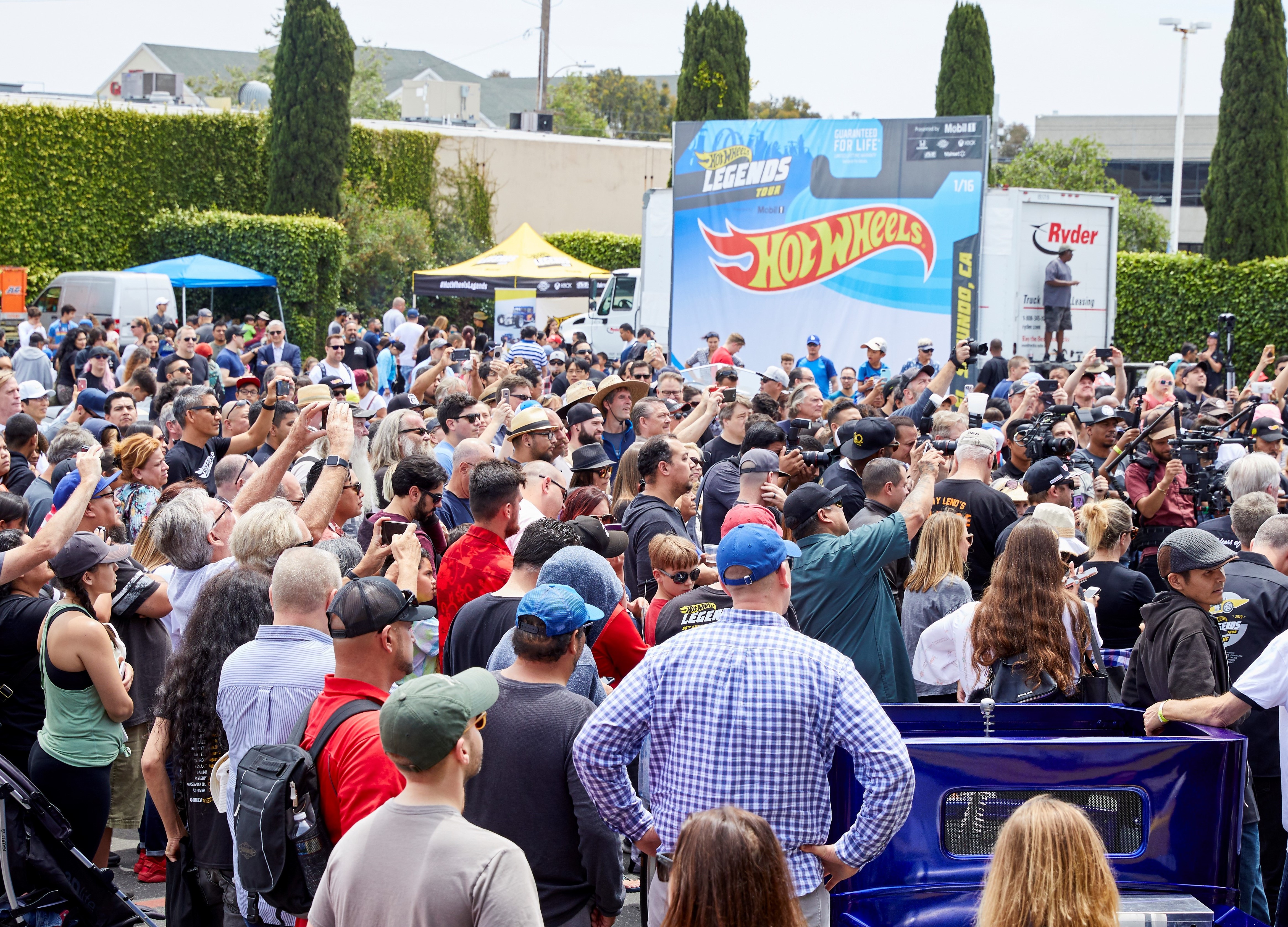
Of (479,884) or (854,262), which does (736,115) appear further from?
(479,884)

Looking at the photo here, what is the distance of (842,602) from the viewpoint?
4812mm

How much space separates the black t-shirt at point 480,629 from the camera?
13.8 ft

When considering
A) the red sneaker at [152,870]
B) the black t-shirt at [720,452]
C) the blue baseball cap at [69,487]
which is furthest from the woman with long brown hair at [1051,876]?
the black t-shirt at [720,452]

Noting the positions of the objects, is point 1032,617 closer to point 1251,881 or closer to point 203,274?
point 1251,881

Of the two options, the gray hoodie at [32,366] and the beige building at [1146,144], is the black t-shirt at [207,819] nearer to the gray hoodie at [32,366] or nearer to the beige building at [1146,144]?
the gray hoodie at [32,366]

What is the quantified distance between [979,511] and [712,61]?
24.6m

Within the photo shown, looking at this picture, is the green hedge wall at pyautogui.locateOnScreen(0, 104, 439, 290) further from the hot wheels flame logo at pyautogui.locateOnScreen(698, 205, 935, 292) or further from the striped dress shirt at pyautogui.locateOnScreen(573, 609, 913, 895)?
the striped dress shirt at pyautogui.locateOnScreen(573, 609, 913, 895)

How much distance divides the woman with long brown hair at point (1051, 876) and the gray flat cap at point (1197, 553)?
2.33 m

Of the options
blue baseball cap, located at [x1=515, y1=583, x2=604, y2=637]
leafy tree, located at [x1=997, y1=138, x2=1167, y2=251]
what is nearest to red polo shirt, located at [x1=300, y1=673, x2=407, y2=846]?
blue baseball cap, located at [x1=515, y1=583, x2=604, y2=637]

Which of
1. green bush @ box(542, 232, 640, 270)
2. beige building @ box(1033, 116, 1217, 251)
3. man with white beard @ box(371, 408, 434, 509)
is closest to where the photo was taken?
man with white beard @ box(371, 408, 434, 509)

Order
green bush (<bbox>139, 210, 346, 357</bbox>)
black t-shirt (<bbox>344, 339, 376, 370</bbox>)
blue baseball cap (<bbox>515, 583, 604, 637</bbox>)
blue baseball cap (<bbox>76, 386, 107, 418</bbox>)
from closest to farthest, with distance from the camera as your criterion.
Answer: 1. blue baseball cap (<bbox>515, 583, 604, 637</bbox>)
2. blue baseball cap (<bbox>76, 386, 107, 418</bbox>)
3. black t-shirt (<bbox>344, 339, 376, 370</bbox>)
4. green bush (<bbox>139, 210, 346, 357</bbox>)

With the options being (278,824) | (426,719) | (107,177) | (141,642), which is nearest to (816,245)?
(141,642)

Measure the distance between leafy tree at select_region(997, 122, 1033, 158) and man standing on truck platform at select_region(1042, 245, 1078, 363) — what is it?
6676 centimetres

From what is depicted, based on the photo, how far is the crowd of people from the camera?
8.92 feet
